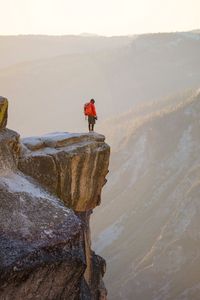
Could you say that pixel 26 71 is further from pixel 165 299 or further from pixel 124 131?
pixel 165 299

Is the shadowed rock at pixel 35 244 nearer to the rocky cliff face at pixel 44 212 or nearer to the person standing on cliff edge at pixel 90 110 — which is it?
the rocky cliff face at pixel 44 212

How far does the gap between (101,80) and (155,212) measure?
341ft

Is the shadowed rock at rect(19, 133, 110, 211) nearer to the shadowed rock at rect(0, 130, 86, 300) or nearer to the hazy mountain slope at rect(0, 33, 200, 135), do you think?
the shadowed rock at rect(0, 130, 86, 300)

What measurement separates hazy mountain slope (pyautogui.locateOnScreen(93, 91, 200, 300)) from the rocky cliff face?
30.6 meters

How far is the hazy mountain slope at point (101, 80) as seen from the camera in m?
144

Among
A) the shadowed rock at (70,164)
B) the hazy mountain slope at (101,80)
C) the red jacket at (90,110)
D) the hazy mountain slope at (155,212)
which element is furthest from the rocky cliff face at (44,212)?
the hazy mountain slope at (101,80)

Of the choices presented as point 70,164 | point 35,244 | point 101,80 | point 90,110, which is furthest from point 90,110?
point 101,80

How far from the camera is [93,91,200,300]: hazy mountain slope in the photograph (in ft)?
162

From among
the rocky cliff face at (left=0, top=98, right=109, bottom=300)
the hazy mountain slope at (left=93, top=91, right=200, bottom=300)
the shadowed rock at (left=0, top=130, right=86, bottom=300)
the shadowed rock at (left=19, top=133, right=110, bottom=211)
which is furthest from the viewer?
→ the hazy mountain slope at (left=93, top=91, right=200, bottom=300)

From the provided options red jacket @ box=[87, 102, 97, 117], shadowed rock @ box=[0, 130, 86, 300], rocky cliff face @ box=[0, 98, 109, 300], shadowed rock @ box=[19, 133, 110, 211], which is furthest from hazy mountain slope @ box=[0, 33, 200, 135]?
shadowed rock @ box=[0, 130, 86, 300]

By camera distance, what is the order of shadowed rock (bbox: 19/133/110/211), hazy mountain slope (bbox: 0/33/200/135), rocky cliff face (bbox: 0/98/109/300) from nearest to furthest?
rocky cliff face (bbox: 0/98/109/300) < shadowed rock (bbox: 19/133/110/211) < hazy mountain slope (bbox: 0/33/200/135)

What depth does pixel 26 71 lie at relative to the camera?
6560 inches

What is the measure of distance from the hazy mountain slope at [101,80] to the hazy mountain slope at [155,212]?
6091 cm

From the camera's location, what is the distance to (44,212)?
13453 millimetres
